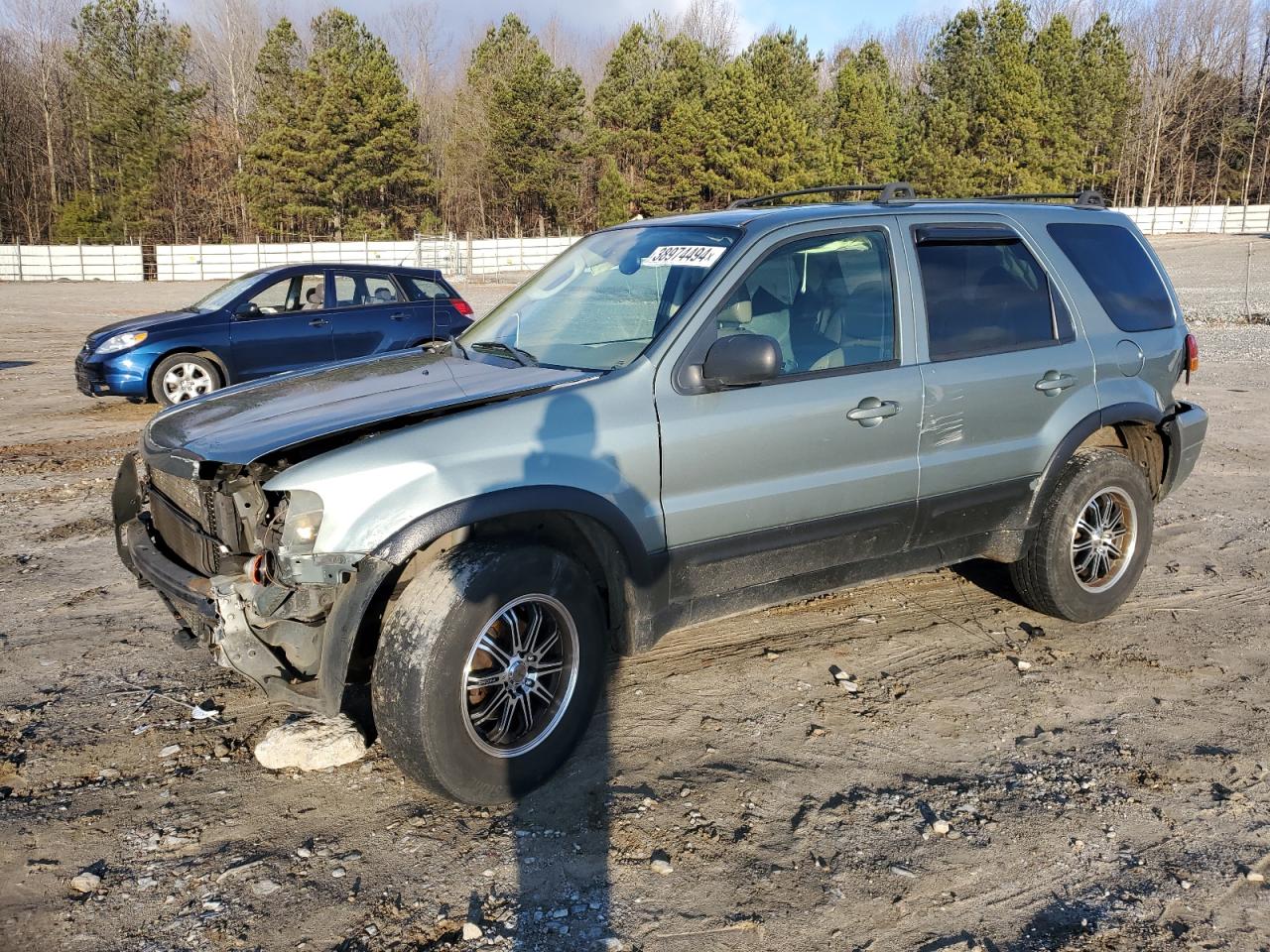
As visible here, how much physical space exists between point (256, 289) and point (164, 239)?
176 feet

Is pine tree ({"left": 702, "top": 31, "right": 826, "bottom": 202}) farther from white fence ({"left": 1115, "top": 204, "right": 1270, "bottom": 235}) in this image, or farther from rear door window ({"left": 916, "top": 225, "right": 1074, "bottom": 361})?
rear door window ({"left": 916, "top": 225, "right": 1074, "bottom": 361})

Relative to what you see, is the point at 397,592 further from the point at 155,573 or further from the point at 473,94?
the point at 473,94

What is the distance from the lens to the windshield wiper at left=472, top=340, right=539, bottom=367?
4367mm

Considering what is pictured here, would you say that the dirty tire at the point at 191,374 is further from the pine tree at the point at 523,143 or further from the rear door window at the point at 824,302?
the pine tree at the point at 523,143

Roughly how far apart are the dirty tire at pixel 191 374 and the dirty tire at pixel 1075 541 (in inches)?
348

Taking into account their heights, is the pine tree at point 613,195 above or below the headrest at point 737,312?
above

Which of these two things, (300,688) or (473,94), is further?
(473,94)

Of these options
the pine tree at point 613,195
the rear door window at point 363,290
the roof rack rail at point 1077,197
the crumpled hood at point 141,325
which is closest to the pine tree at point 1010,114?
the pine tree at point 613,195

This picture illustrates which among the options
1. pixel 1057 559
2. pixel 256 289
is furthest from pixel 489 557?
pixel 256 289

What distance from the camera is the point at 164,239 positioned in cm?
5941

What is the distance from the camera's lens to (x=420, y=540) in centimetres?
340

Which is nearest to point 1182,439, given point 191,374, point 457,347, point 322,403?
point 457,347

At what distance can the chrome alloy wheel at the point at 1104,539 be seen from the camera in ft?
17.3

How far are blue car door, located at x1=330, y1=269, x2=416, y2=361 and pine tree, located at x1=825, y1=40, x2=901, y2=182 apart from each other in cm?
5368
